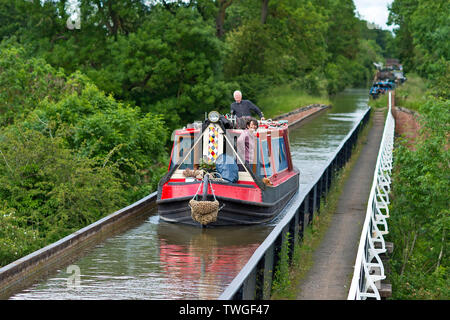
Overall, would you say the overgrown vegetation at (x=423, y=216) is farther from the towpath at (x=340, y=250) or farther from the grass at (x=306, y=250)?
the grass at (x=306, y=250)

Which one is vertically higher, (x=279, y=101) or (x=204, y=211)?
(x=279, y=101)

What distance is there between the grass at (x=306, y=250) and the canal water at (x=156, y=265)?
3.16ft

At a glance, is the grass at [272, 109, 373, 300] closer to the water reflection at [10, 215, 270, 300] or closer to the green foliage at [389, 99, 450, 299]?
the water reflection at [10, 215, 270, 300]

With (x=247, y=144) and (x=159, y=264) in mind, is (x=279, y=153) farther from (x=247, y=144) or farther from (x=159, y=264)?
(x=159, y=264)

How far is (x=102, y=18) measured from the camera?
Answer: 150 ft

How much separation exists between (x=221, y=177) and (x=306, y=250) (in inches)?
130

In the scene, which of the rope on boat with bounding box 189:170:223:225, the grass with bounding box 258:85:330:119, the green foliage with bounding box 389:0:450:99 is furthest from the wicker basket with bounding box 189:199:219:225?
the grass with bounding box 258:85:330:119

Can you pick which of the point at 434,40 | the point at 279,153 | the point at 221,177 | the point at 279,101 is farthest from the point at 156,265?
the point at 434,40

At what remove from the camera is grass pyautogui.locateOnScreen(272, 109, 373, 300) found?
9.54 metres

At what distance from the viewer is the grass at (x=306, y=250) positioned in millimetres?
9539

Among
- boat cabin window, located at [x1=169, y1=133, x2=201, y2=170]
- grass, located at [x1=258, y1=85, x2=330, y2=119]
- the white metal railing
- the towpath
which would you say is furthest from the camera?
grass, located at [x1=258, y1=85, x2=330, y2=119]

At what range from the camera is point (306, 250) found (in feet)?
38.9

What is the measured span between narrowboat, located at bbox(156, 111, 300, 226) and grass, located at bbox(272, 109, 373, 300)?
3.94 feet
